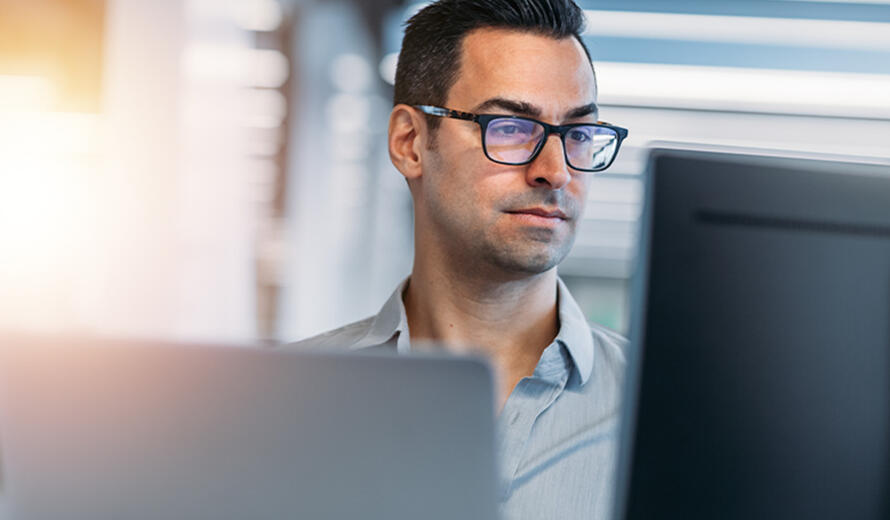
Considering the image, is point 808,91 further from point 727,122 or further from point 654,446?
point 654,446

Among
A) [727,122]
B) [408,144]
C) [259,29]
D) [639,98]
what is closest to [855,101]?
[727,122]

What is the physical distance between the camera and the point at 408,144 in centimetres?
167

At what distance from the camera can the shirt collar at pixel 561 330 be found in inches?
55.9

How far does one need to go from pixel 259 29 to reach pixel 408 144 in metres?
2.25

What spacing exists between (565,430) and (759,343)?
2.26 feet

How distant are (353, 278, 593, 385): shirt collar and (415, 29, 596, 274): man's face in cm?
12

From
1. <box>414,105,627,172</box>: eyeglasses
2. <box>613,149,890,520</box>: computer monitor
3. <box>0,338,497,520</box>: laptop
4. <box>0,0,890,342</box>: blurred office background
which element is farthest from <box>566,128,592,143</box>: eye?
<box>0,338,497,520</box>: laptop

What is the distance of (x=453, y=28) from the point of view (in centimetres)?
162

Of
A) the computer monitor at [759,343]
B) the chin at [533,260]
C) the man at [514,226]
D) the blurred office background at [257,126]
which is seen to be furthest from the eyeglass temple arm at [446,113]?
the computer monitor at [759,343]

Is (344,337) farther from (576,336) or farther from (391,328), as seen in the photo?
(576,336)

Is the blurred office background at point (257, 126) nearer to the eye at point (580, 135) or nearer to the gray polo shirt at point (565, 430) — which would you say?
the gray polo shirt at point (565, 430)

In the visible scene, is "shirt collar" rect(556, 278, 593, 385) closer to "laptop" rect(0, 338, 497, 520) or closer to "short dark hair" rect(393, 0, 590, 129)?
"short dark hair" rect(393, 0, 590, 129)

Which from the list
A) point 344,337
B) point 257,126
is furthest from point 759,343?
point 257,126

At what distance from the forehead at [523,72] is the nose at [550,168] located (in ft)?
0.21
